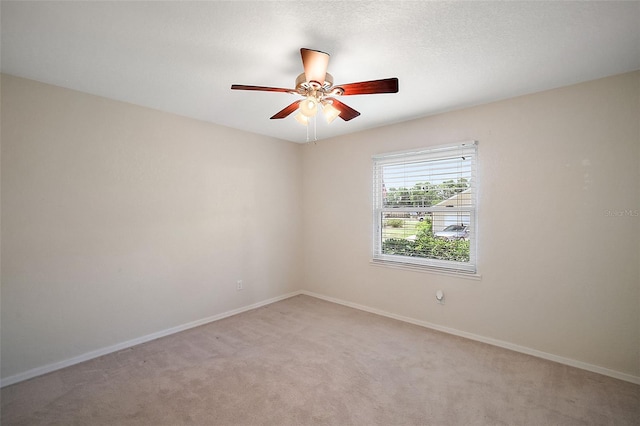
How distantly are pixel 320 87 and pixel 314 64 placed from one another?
239 mm

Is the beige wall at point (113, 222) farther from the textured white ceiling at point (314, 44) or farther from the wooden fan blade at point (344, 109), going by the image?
the wooden fan blade at point (344, 109)

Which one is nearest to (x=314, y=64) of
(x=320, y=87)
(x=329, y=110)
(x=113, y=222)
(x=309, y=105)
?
(x=320, y=87)

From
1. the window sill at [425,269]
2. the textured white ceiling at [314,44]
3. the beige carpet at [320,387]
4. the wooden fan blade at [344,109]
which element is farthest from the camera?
the window sill at [425,269]

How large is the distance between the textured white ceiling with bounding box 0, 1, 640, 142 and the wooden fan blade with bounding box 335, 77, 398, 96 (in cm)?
29

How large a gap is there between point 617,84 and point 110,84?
4225mm

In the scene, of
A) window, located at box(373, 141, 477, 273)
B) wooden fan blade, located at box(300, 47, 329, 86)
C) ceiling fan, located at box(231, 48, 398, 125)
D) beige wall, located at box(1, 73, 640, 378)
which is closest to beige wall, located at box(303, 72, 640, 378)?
beige wall, located at box(1, 73, 640, 378)

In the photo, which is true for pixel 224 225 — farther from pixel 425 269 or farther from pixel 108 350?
pixel 425 269

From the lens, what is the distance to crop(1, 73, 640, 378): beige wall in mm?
2400

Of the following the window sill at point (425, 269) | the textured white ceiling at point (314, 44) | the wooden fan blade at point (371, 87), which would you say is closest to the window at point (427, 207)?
the window sill at point (425, 269)

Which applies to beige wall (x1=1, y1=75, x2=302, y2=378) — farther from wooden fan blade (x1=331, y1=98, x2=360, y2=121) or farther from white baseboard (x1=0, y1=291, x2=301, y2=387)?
wooden fan blade (x1=331, y1=98, x2=360, y2=121)

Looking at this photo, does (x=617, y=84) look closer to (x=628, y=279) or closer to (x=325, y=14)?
(x=628, y=279)

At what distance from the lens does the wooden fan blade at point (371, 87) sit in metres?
1.84

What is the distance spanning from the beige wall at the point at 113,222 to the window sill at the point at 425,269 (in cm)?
Answer: 169

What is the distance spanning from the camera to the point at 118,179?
294 centimetres
